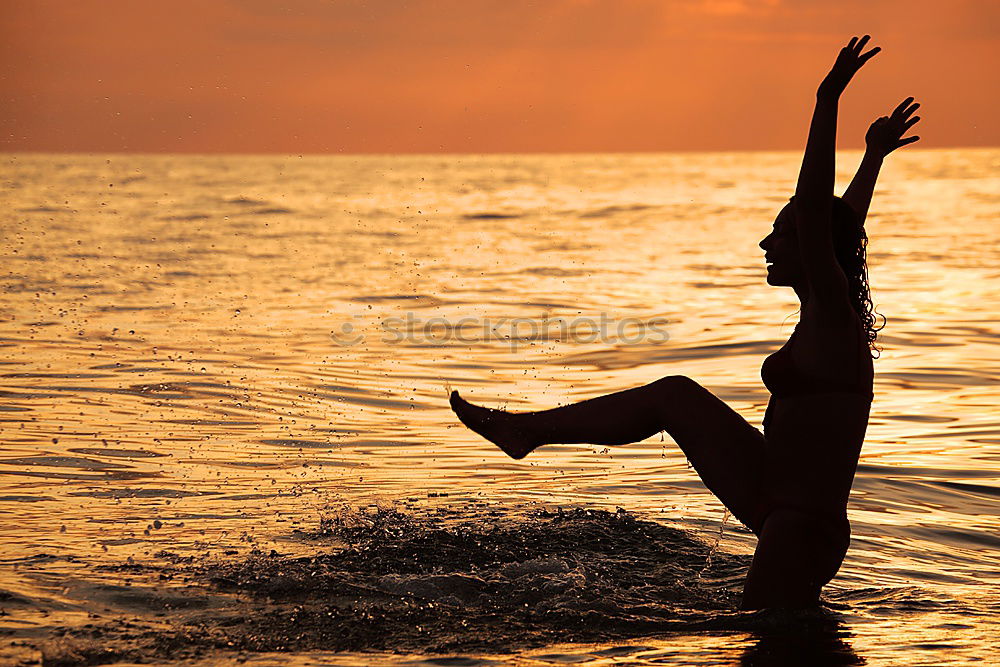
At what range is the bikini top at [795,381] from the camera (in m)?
4.44

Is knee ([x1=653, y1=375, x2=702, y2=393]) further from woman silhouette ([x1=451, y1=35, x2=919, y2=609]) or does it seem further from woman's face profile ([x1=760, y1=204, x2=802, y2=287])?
woman's face profile ([x1=760, y1=204, x2=802, y2=287])

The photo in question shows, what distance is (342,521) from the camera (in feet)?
21.2

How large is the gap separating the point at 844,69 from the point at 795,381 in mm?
1139

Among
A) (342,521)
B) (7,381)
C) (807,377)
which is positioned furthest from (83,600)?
(7,381)

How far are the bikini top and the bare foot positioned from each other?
3.22 ft

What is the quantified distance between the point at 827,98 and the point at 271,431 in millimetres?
5870

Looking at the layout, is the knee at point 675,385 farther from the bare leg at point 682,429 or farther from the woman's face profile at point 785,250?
the woman's face profile at point 785,250

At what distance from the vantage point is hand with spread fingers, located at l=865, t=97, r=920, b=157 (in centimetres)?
543

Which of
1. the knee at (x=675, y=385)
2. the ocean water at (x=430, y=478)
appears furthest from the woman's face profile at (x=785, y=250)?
the ocean water at (x=430, y=478)

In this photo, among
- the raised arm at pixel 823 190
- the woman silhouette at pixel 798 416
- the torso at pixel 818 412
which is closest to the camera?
the raised arm at pixel 823 190

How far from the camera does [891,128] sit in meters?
5.43

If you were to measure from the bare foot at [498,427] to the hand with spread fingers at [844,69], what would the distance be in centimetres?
176

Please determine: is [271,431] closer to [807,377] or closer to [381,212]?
[807,377]

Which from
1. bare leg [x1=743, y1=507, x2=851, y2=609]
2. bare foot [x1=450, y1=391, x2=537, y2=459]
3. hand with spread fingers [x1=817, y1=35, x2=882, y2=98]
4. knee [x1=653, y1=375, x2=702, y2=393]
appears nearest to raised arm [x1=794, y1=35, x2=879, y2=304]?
hand with spread fingers [x1=817, y1=35, x2=882, y2=98]
